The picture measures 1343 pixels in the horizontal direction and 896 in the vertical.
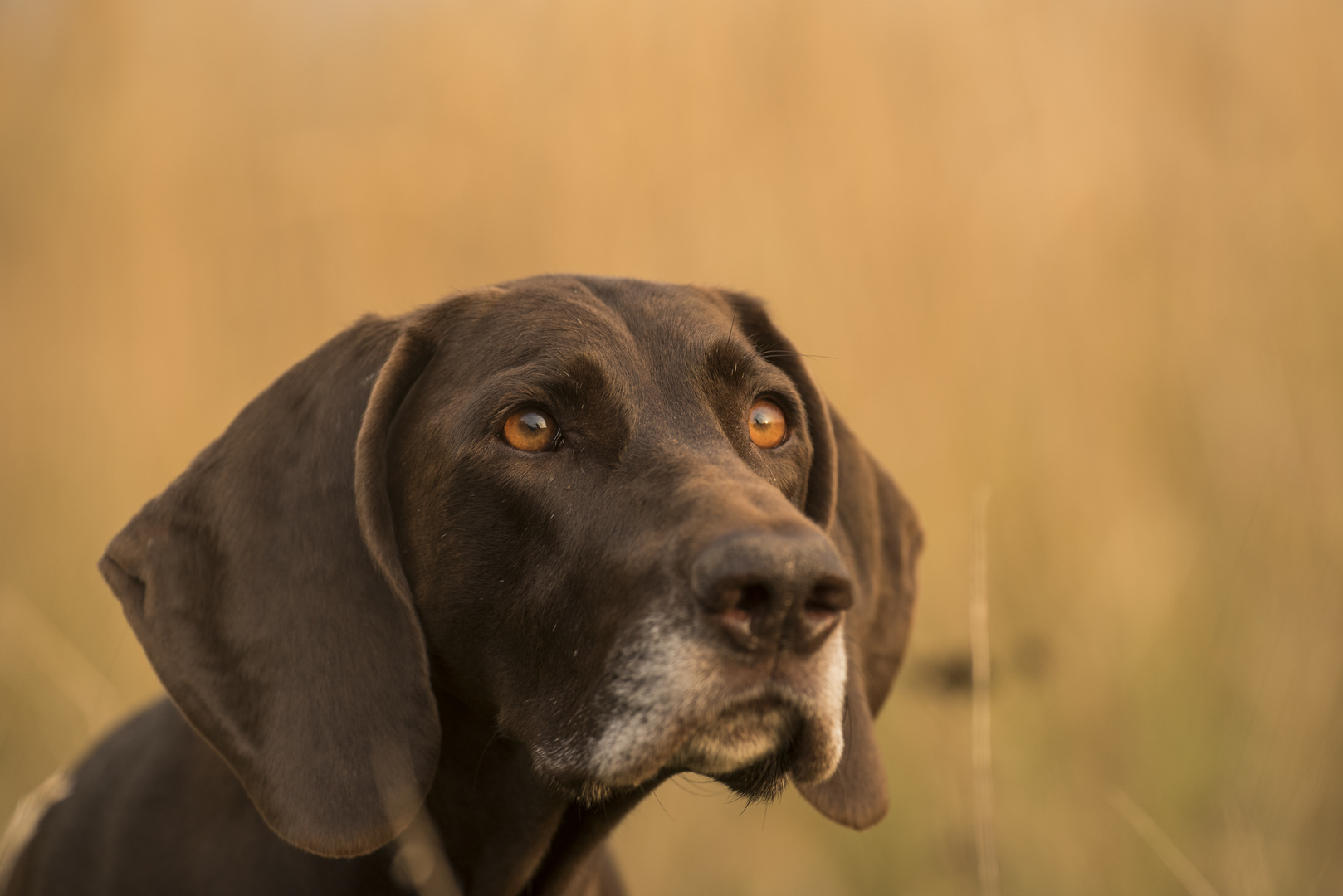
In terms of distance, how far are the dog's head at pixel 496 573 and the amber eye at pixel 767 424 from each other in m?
0.01

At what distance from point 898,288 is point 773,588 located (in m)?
4.15

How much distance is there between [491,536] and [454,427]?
24 cm

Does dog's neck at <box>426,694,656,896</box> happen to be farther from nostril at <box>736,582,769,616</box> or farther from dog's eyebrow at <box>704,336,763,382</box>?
dog's eyebrow at <box>704,336,763,382</box>

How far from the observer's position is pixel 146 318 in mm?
6297

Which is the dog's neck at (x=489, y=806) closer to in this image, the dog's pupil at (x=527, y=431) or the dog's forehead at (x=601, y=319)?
the dog's pupil at (x=527, y=431)

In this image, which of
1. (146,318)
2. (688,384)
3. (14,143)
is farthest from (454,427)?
(14,143)

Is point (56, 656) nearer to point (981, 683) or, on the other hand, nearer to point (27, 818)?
point (27, 818)

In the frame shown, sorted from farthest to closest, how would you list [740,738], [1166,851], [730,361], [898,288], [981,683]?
1. [898,288]
2. [1166,851]
3. [981,683]
4. [730,361]
5. [740,738]

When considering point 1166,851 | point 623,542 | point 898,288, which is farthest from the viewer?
point 898,288

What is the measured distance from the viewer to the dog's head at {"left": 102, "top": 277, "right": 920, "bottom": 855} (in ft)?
6.79

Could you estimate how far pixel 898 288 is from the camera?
580 centimetres

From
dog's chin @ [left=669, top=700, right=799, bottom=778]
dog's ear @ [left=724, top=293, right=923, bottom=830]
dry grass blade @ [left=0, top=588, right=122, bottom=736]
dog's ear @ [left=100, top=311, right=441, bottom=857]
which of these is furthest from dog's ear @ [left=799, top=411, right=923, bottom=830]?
dry grass blade @ [left=0, top=588, right=122, bottom=736]

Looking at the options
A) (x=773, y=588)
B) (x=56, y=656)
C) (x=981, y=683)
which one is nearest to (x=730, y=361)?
(x=773, y=588)

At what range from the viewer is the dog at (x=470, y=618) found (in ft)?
6.92
